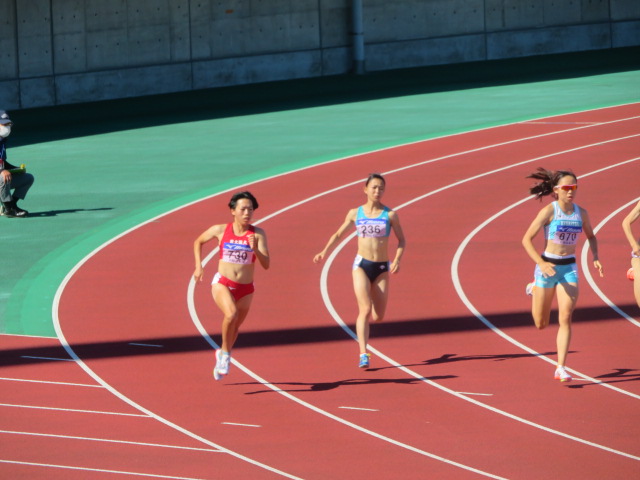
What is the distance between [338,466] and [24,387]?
373 cm

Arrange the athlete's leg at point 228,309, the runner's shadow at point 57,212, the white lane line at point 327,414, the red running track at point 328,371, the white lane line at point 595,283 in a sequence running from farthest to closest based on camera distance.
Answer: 1. the runner's shadow at point 57,212
2. the white lane line at point 595,283
3. the athlete's leg at point 228,309
4. the red running track at point 328,371
5. the white lane line at point 327,414

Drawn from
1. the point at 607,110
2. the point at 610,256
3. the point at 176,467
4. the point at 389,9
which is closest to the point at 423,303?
the point at 610,256

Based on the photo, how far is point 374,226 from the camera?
12383 millimetres

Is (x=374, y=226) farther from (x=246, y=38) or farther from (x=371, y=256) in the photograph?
(x=246, y=38)

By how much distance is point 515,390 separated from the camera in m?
11.5

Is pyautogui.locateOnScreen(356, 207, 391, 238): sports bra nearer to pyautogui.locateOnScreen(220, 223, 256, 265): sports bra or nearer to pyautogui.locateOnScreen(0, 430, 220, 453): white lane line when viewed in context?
pyautogui.locateOnScreen(220, 223, 256, 265): sports bra

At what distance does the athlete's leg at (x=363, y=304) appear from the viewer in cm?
1222

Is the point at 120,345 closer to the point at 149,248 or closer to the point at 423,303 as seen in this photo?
the point at 423,303

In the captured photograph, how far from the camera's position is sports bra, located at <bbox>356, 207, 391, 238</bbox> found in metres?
12.4

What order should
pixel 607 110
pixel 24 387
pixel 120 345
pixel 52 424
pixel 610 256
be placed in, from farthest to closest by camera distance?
pixel 607 110 → pixel 610 256 → pixel 120 345 → pixel 24 387 → pixel 52 424

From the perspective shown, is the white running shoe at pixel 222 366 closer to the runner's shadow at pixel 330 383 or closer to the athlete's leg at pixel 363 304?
the runner's shadow at pixel 330 383

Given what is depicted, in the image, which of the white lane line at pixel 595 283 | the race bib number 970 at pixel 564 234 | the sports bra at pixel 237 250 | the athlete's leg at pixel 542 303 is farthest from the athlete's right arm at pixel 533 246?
the white lane line at pixel 595 283

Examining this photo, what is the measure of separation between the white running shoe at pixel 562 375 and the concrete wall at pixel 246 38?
Answer: 83.1 feet

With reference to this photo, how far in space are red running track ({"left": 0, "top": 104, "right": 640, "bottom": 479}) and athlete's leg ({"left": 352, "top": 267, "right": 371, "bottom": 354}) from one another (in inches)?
12.7
